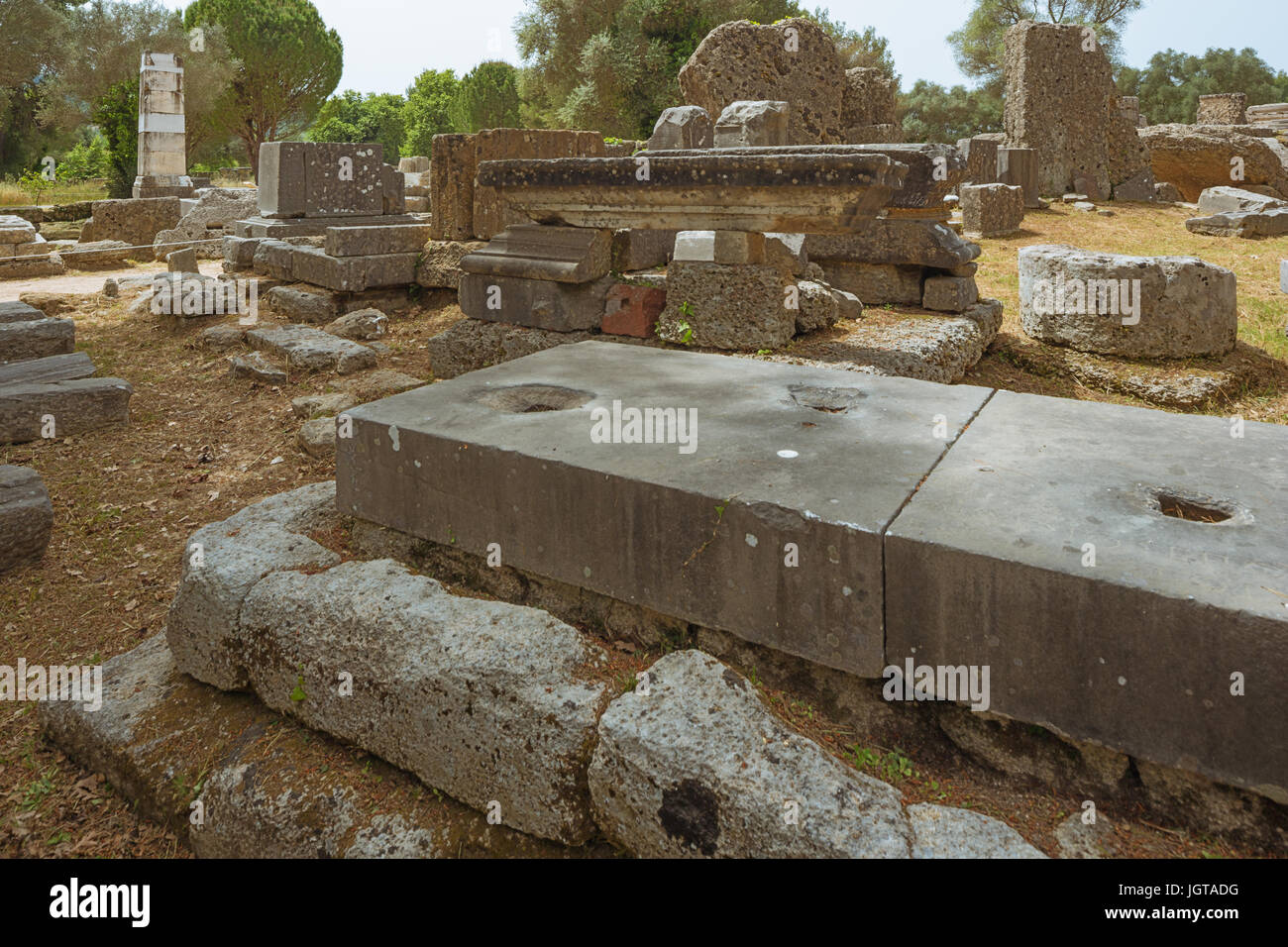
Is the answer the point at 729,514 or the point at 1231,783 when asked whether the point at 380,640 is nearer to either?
the point at 729,514

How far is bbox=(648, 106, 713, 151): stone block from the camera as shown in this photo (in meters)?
9.62

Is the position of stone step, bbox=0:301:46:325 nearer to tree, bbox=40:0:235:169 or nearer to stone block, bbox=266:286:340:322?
stone block, bbox=266:286:340:322

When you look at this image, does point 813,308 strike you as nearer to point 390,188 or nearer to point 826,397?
point 826,397

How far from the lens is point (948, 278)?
5.58 meters

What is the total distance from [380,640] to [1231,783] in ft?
6.14

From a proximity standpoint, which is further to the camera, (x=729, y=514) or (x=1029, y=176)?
(x=1029, y=176)

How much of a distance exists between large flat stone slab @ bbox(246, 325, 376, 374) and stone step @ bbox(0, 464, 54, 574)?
253cm

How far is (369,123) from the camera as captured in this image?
48719mm

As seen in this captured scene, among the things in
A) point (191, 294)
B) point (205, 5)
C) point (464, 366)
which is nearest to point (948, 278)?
point (464, 366)

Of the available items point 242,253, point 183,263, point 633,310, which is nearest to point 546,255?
point 633,310

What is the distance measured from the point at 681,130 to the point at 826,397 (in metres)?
7.62

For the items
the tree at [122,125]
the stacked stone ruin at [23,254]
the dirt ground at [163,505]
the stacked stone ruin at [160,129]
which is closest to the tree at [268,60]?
the tree at [122,125]

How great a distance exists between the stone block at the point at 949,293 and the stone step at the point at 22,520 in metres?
4.95

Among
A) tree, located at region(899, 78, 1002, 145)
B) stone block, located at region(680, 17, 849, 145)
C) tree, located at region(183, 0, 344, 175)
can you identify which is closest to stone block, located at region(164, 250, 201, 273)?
stone block, located at region(680, 17, 849, 145)
